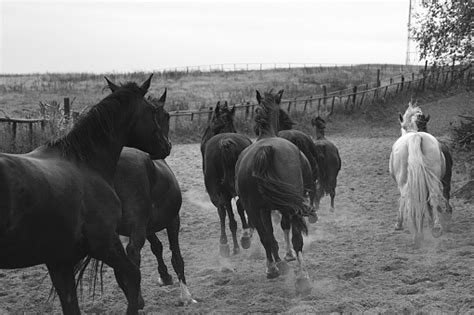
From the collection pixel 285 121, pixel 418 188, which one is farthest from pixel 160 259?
pixel 418 188

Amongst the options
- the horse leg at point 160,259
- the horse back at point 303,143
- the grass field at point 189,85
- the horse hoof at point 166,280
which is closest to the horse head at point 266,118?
the horse back at point 303,143

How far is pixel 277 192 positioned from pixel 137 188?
1.44 meters

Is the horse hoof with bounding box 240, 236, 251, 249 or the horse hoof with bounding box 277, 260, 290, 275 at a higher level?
the horse hoof with bounding box 277, 260, 290, 275

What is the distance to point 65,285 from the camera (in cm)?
398

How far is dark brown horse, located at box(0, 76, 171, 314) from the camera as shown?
10.8ft

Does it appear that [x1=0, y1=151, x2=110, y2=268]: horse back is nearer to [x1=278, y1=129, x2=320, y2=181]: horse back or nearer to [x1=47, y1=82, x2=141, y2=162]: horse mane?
[x1=47, y1=82, x2=141, y2=162]: horse mane

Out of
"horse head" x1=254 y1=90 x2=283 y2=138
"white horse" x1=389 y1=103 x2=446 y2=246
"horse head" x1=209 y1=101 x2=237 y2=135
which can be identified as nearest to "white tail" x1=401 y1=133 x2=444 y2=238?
"white horse" x1=389 y1=103 x2=446 y2=246

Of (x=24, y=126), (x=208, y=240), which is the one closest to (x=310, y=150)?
(x=208, y=240)

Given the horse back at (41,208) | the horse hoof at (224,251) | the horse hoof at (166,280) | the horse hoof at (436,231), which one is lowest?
the horse hoof at (224,251)

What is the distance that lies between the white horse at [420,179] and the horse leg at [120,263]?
4.60 meters

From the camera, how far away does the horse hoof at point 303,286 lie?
570 cm

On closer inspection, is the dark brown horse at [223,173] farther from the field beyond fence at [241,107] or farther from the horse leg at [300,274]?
the field beyond fence at [241,107]

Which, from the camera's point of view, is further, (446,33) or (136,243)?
(446,33)

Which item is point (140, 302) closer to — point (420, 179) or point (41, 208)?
point (41, 208)
